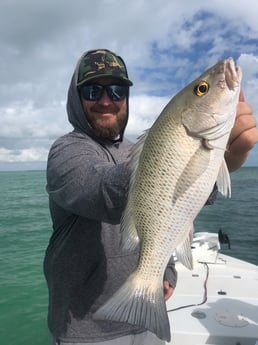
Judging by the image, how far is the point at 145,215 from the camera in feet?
5.90

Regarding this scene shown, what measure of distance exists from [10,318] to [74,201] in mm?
7226

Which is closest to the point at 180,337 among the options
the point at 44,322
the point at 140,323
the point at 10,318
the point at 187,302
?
the point at 187,302

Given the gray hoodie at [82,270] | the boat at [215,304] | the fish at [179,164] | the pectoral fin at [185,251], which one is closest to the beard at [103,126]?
the gray hoodie at [82,270]

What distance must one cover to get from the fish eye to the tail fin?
1.02 meters

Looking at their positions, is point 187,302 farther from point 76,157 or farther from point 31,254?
point 31,254

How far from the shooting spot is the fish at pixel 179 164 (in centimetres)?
175

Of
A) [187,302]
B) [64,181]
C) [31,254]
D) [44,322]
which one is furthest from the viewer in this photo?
[31,254]

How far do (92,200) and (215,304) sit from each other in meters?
3.71

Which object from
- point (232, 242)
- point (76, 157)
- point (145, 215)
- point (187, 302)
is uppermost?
point (76, 157)

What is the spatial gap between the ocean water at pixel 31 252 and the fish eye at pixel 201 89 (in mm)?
6375

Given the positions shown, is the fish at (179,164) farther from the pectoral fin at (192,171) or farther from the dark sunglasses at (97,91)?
the dark sunglasses at (97,91)

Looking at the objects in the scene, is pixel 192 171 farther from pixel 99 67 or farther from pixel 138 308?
pixel 99 67

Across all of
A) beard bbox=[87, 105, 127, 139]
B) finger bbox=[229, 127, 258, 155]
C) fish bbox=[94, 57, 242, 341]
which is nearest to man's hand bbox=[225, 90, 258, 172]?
finger bbox=[229, 127, 258, 155]

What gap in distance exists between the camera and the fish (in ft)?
5.74
